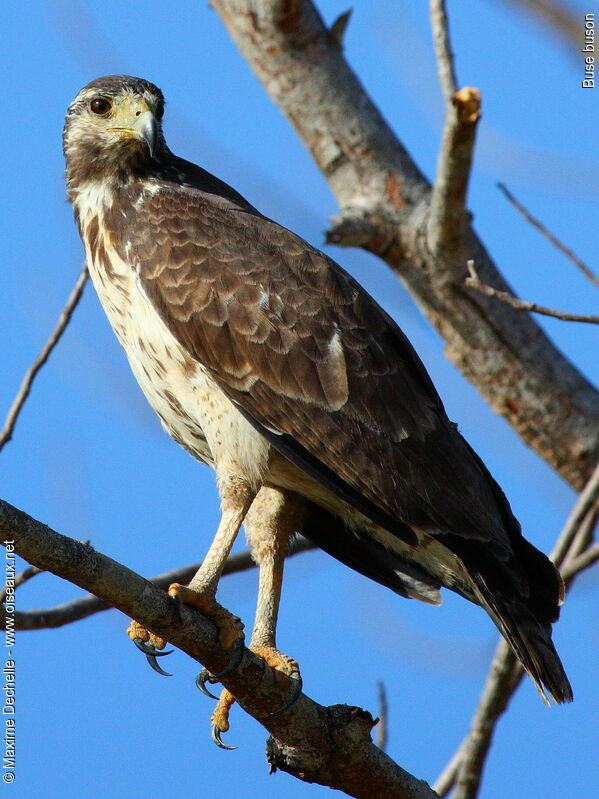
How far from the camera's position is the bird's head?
5.05 meters

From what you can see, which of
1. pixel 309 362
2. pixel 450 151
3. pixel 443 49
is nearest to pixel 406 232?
pixel 450 151

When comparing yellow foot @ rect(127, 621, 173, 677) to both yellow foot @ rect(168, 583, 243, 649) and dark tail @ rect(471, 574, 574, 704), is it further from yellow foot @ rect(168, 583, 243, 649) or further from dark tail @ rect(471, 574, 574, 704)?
dark tail @ rect(471, 574, 574, 704)

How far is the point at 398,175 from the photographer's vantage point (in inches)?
261

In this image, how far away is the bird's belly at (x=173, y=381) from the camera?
4531mm

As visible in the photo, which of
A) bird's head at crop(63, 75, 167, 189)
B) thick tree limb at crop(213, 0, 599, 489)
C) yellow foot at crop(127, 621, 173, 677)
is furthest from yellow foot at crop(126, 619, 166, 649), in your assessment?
thick tree limb at crop(213, 0, 599, 489)

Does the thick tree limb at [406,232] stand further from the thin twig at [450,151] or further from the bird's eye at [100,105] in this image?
the bird's eye at [100,105]

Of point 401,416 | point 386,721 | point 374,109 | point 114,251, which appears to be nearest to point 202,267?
point 114,251

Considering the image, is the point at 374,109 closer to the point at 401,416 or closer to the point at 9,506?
the point at 401,416

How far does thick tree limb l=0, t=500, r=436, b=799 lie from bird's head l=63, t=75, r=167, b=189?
6.97ft

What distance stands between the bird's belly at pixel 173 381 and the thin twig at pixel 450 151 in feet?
5.38

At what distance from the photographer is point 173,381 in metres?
4.63

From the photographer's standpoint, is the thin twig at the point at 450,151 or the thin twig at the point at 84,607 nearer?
the thin twig at the point at 84,607

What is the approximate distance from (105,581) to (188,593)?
75 centimetres

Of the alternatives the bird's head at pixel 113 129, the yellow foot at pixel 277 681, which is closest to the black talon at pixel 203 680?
the yellow foot at pixel 277 681
